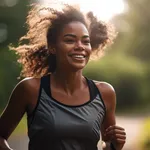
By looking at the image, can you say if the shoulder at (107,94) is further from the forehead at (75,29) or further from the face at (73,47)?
the forehead at (75,29)

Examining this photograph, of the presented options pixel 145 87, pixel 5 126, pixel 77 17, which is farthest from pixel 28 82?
pixel 145 87

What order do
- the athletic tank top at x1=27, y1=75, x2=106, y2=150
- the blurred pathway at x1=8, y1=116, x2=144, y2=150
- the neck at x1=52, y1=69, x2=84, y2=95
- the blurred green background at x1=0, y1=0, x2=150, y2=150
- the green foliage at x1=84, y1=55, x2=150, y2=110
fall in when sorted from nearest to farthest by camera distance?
the athletic tank top at x1=27, y1=75, x2=106, y2=150
the neck at x1=52, y1=69, x2=84, y2=95
the blurred pathway at x1=8, y1=116, x2=144, y2=150
the green foliage at x1=84, y1=55, x2=150, y2=110
the blurred green background at x1=0, y1=0, x2=150, y2=150

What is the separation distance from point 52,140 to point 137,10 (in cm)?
Result: 1925

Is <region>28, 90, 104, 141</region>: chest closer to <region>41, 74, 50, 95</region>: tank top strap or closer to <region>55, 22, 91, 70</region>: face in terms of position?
<region>41, 74, 50, 95</region>: tank top strap

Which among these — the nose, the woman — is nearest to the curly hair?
the woman

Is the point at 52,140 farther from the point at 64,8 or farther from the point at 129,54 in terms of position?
the point at 129,54

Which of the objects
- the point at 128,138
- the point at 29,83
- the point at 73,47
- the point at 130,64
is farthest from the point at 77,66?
the point at 130,64

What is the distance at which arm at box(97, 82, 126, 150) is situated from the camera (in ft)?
8.20

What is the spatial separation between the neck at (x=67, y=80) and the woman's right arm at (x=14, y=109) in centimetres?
16

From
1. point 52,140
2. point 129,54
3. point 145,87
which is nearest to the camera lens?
point 52,140

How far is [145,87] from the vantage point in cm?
2020

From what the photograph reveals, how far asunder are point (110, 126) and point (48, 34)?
0.57 meters

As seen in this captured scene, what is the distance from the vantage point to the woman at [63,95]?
7.57 feet

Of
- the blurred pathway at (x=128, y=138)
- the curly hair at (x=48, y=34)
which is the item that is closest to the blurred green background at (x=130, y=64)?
the blurred pathway at (x=128, y=138)
